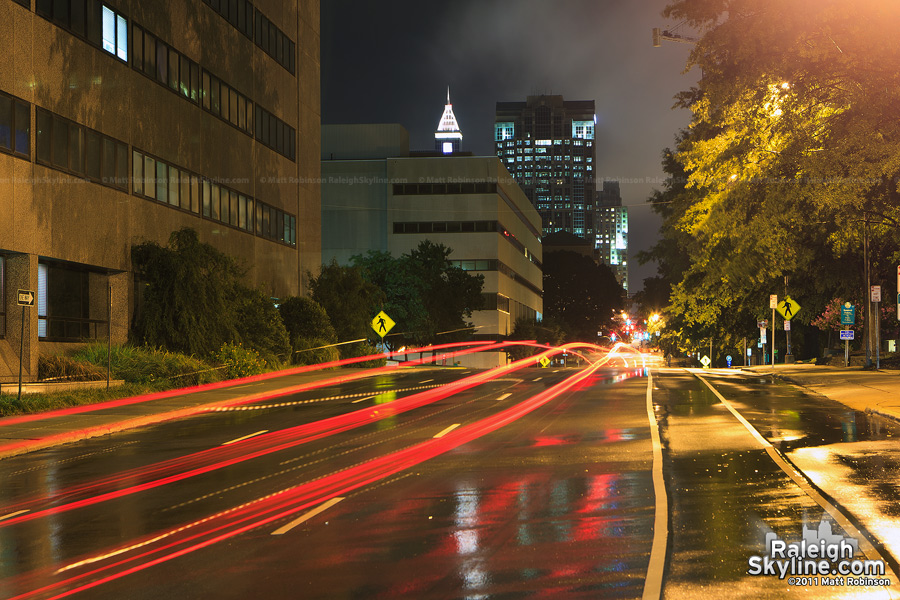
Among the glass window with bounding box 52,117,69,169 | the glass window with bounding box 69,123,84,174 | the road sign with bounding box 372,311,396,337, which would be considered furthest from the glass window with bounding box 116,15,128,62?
the road sign with bounding box 372,311,396,337

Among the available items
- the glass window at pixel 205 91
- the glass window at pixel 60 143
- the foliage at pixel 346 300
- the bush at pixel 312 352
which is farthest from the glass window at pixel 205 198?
the glass window at pixel 60 143

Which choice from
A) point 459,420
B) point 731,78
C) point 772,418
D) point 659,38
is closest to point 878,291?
point 731,78

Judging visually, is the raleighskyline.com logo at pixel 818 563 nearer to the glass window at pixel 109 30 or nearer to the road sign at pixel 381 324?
the glass window at pixel 109 30

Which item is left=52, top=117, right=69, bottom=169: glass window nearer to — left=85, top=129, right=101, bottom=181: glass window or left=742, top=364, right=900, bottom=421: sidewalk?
left=85, top=129, right=101, bottom=181: glass window

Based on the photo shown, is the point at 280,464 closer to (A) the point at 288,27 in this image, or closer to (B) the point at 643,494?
(B) the point at 643,494

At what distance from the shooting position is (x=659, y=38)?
5300 centimetres

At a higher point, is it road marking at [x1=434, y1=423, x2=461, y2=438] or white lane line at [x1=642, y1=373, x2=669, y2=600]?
white lane line at [x1=642, y1=373, x2=669, y2=600]

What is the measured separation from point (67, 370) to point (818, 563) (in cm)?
2527

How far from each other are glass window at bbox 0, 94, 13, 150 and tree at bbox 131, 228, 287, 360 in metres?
8.08

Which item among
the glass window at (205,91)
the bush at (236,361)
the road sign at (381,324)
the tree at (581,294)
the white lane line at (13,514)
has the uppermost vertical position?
the glass window at (205,91)

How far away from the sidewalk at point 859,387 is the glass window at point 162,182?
25.1m

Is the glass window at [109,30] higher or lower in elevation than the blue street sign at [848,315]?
higher

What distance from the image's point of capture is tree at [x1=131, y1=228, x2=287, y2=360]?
1359 inches

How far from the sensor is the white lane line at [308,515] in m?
9.23
